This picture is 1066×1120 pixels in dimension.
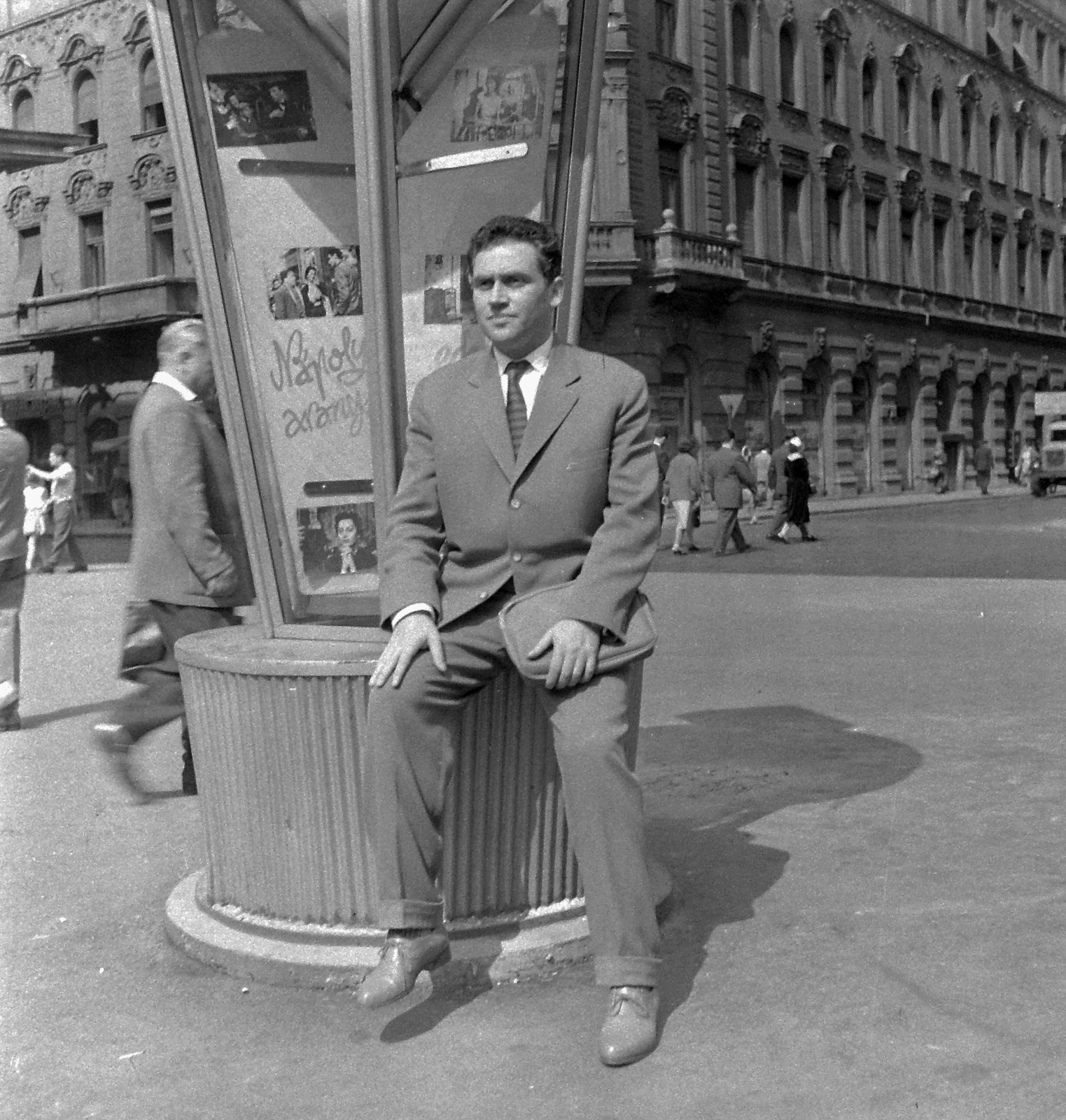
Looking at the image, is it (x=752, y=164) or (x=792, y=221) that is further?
(x=792, y=221)

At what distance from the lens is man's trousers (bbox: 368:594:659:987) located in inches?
139

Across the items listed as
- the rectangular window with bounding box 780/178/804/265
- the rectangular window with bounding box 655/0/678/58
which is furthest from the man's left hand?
the rectangular window with bounding box 780/178/804/265

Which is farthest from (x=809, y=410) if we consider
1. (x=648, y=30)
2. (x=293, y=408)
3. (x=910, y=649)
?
(x=293, y=408)

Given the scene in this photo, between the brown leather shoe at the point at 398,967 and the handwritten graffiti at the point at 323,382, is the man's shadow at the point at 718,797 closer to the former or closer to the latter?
the brown leather shoe at the point at 398,967

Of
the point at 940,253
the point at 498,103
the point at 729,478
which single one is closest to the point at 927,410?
the point at 940,253

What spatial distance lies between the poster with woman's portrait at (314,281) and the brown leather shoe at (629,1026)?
209cm

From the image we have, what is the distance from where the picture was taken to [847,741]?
6.84 meters

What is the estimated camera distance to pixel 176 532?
579 cm

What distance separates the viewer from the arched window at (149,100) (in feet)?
109

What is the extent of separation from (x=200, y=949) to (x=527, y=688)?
1071mm

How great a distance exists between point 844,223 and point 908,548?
68.7 feet

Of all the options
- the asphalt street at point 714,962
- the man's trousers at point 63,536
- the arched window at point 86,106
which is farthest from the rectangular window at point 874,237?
the asphalt street at point 714,962

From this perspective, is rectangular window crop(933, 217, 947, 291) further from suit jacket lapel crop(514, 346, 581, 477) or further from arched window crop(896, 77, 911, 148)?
suit jacket lapel crop(514, 346, 581, 477)

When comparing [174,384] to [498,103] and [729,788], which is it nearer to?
[498,103]
